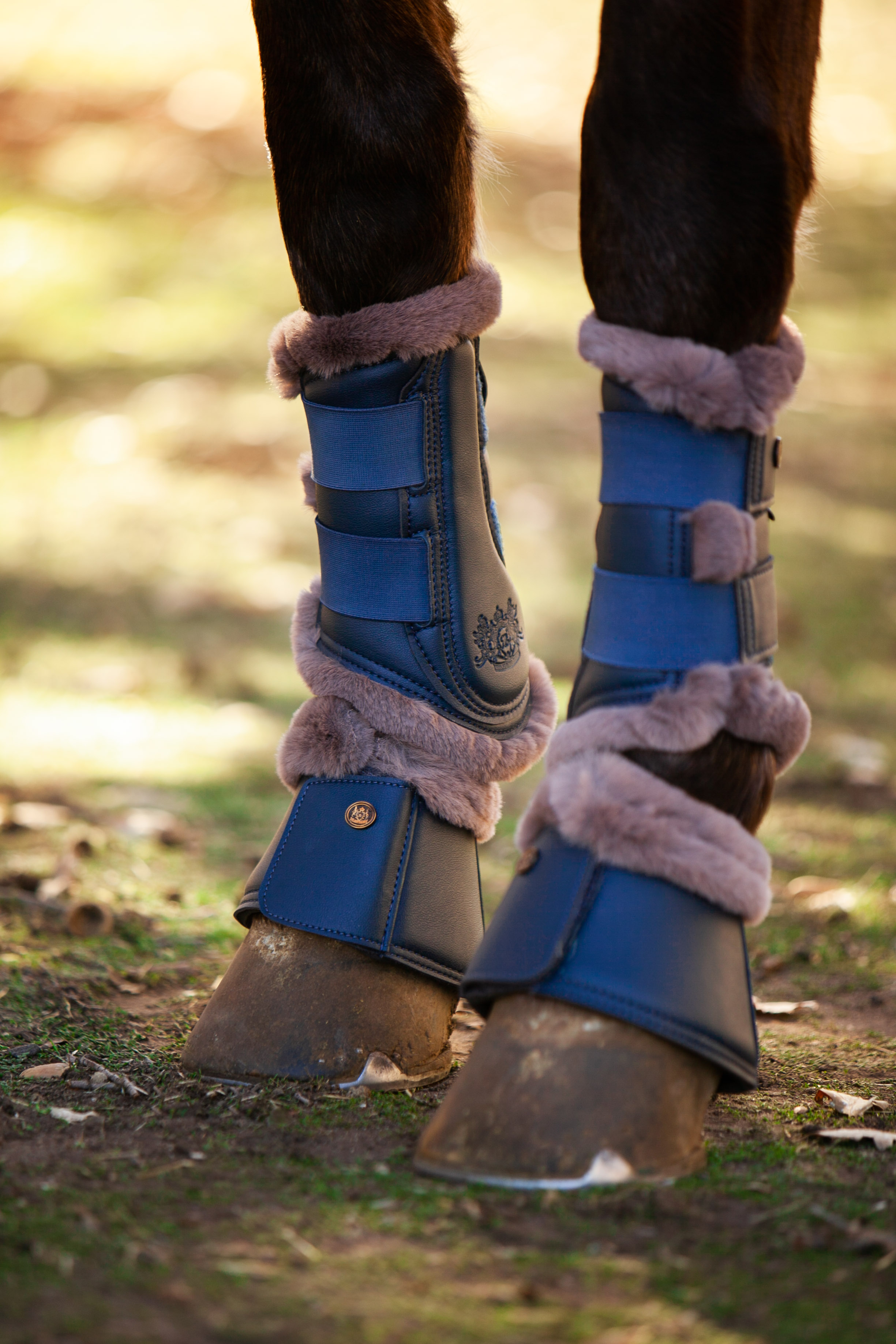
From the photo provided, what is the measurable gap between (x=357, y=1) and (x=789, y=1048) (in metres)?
1.35

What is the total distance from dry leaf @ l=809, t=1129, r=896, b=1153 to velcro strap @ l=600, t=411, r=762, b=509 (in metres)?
0.62

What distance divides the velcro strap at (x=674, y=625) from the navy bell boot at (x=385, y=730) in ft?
0.93

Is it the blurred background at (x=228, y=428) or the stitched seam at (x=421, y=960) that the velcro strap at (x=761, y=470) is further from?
the stitched seam at (x=421, y=960)

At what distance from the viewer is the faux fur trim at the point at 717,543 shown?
122 cm

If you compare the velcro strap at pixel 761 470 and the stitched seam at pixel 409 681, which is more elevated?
the velcro strap at pixel 761 470

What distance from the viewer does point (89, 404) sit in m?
5.25

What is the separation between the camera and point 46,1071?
4.56 feet

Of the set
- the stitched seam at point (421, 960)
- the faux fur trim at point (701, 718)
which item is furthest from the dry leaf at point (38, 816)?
the faux fur trim at point (701, 718)

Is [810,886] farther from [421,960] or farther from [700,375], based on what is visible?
[700,375]

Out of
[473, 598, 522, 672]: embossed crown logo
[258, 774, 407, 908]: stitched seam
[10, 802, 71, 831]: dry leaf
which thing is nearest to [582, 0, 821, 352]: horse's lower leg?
[473, 598, 522, 672]: embossed crown logo

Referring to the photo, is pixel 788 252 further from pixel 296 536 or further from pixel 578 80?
pixel 578 80

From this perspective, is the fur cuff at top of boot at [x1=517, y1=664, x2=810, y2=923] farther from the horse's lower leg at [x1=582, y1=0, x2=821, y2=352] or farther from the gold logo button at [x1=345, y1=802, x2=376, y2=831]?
the horse's lower leg at [x1=582, y1=0, x2=821, y2=352]

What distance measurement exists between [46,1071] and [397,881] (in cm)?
44

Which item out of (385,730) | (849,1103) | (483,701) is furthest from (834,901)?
(385,730)
